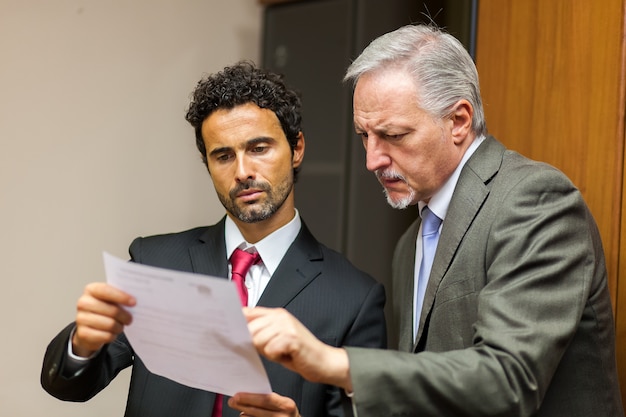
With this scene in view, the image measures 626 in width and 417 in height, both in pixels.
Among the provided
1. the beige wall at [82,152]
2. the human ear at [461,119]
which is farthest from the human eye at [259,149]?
the beige wall at [82,152]

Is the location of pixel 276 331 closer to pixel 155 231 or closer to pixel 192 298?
pixel 192 298

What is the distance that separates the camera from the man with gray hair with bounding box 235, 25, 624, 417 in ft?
4.42

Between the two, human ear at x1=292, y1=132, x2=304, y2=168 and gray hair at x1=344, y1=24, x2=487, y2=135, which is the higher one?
gray hair at x1=344, y1=24, x2=487, y2=135

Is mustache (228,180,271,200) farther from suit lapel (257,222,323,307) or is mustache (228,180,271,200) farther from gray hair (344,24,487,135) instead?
gray hair (344,24,487,135)

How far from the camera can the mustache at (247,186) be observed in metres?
1.87

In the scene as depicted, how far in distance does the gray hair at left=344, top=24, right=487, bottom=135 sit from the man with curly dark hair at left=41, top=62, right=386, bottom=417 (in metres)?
0.29

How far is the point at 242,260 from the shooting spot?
1888 mm

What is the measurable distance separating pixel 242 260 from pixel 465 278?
53 cm

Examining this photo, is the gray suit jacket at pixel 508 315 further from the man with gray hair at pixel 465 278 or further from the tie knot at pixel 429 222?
the tie knot at pixel 429 222

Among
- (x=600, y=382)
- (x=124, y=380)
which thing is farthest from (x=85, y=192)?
(x=600, y=382)

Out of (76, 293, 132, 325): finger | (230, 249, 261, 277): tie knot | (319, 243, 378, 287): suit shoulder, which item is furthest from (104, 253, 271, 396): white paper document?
(319, 243, 378, 287): suit shoulder

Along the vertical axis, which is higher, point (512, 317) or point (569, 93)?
point (569, 93)

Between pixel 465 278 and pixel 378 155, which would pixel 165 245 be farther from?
pixel 465 278

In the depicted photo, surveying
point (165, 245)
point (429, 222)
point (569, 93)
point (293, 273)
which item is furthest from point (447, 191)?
point (165, 245)
